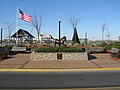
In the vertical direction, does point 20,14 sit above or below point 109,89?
above

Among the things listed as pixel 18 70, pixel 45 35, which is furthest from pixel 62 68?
pixel 45 35

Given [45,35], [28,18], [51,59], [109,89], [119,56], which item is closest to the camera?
[109,89]

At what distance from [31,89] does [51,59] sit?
38.6ft

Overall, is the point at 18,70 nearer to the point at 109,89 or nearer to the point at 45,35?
the point at 109,89

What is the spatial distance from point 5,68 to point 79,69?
4.88m

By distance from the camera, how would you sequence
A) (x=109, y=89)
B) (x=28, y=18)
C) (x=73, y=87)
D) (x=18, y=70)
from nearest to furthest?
(x=109, y=89) < (x=73, y=87) < (x=18, y=70) < (x=28, y=18)

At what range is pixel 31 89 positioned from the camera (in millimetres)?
9359

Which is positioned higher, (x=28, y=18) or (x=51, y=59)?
(x=28, y=18)

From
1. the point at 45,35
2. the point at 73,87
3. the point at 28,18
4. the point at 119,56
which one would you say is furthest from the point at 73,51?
the point at 45,35

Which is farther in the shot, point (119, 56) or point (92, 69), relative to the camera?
point (119, 56)

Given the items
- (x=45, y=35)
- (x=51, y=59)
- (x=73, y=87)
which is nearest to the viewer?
(x=73, y=87)

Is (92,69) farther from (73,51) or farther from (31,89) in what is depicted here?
(31,89)

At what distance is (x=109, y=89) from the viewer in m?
9.32

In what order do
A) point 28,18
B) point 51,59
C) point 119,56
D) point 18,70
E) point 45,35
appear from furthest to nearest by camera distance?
point 45,35 < point 28,18 < point 119,56 < point 51,59 < point 18,70
